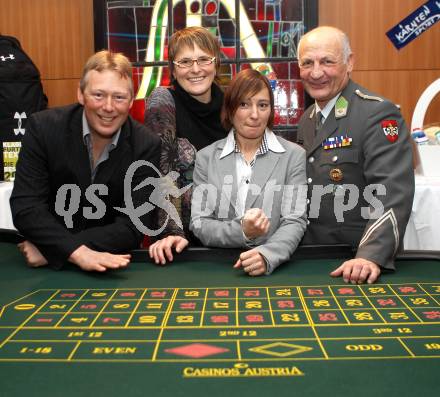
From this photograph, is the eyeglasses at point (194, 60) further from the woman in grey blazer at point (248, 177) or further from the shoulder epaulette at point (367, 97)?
the shoulder epaulette at point (367, 97)

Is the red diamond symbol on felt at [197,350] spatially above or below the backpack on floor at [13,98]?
below

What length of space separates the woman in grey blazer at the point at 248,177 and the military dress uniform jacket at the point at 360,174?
0.13m

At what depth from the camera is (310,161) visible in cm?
227

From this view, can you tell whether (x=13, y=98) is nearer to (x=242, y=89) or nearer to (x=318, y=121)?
(x=242, y=89)

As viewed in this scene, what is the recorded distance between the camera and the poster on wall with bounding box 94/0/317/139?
14.1 feet

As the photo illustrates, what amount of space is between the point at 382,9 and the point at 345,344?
392 cm

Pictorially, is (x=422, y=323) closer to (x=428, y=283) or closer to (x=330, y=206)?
(x=428, y=283)

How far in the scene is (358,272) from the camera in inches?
65.2

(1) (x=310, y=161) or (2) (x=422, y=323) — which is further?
(1) (x=310, y=161)

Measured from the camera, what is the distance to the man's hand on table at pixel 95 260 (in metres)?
1.75

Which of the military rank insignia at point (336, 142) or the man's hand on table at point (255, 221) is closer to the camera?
the man's hand on table at point (255, 221)

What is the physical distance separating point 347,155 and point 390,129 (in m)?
0.19

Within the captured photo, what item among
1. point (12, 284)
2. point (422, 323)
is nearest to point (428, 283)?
point (422, 323)

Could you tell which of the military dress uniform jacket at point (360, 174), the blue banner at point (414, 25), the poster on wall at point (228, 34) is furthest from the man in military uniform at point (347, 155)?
the blue banner at point (414, 25)
